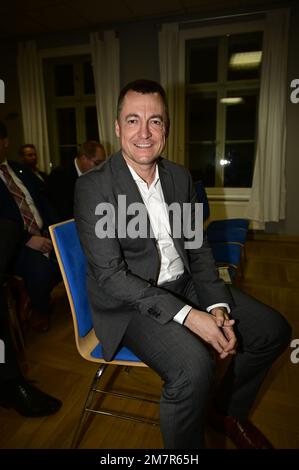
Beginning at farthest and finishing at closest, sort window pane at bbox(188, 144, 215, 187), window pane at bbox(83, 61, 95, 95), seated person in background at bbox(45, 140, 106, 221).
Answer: window pane at bbox(83, 61, 95, 95)
window pane at bbox(188, 144, 215, 187)
seated person in background at bbox(45, 140, 106, 221)

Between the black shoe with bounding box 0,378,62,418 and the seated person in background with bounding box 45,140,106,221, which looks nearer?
the black shoe with bounding box 0,378,62,418

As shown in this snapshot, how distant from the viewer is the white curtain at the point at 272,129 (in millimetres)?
3929

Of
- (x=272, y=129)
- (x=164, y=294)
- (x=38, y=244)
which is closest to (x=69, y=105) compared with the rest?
(x=272, y=129)

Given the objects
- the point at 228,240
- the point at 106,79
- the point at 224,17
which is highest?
the point at 224,17

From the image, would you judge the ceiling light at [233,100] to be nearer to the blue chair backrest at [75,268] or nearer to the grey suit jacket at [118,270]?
the grey suit jacket at [118,270]

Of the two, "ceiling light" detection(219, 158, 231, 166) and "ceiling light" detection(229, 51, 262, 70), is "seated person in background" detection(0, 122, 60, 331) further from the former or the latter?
"ceiling light" detection(229, 51, 262, 70)

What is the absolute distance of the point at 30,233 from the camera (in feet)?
7.61

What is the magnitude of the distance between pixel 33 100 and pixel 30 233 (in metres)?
3.66

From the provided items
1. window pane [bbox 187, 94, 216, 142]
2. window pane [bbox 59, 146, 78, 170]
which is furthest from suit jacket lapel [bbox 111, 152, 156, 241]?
window pane [bbox 59, 146, 78, 170]

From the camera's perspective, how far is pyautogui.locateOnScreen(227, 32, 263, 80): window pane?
4.39m

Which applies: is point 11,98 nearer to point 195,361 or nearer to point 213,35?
point 213,35

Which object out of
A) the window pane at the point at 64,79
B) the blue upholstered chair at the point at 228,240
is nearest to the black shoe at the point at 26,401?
the blue upholstered chair at the point at 228,240

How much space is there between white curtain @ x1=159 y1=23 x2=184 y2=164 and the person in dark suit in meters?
3.30

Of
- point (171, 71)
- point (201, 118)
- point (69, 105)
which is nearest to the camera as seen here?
point (171, 71)
